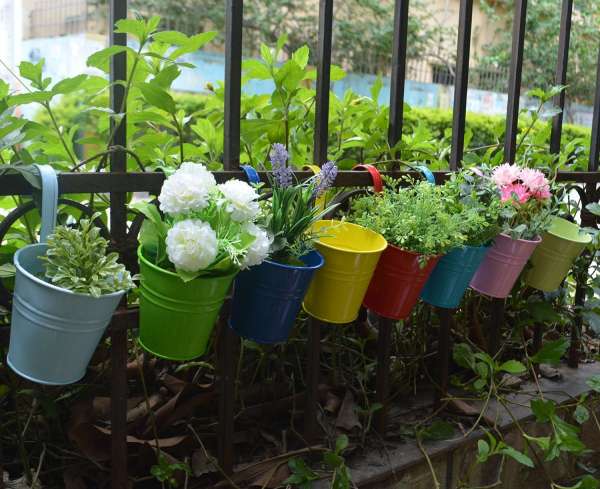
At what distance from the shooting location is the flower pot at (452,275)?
123cm

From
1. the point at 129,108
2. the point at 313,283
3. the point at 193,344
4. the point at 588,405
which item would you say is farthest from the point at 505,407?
the point at 129,108

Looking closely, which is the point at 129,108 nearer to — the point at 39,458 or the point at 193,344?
the point at 193,344

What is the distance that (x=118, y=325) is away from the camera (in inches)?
39.5

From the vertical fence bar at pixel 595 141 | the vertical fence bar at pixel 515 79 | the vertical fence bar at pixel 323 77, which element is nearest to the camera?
the vertical fence bar at pixel 323 77

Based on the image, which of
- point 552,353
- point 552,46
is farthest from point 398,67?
point 552,46

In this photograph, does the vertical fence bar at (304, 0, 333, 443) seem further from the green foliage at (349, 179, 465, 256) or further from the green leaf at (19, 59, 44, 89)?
the green leaf at (19, 59, 44, 89)

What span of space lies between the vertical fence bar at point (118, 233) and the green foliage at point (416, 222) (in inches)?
16.2

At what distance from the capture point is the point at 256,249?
0.86 m

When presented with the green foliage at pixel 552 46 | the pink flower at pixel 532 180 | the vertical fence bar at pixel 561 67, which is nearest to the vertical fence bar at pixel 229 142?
the pink flower at pixel 532 180

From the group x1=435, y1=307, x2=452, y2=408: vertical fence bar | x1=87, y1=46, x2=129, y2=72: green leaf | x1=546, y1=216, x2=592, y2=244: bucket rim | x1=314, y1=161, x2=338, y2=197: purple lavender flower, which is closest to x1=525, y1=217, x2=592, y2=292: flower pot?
x1=546, y1=216, x2=592, y2=244: bucket rim

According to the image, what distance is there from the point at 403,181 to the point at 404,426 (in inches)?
21.5

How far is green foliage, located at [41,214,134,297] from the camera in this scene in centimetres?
77

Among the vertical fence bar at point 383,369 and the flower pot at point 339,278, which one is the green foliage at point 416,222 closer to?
the flower pot at point 339,278

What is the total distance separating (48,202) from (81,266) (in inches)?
4.8
